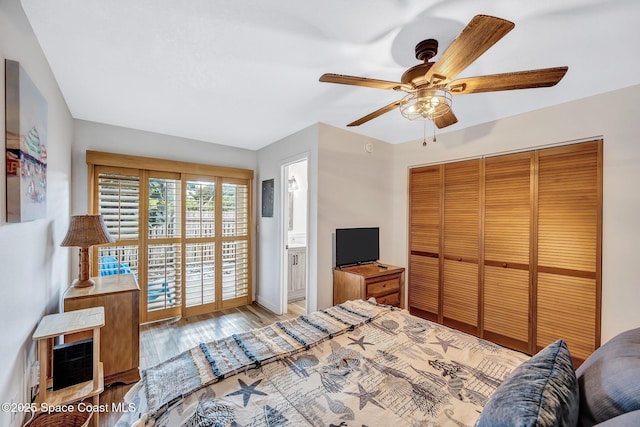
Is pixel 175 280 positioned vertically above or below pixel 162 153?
below

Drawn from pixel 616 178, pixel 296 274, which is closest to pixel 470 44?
pixel 616 178

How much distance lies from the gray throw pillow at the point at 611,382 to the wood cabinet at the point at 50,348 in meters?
2.39

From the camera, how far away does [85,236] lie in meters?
2.12

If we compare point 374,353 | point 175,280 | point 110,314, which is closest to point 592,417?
point 374,353

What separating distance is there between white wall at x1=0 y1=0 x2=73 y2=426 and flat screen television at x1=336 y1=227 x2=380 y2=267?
2.50 m

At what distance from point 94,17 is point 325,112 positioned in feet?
5.89

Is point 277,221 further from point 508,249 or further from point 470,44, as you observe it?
point 470,44

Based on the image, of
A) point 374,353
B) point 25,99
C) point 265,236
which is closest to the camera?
point 25,99

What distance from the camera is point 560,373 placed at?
876 mm

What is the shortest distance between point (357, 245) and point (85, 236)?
2669mm

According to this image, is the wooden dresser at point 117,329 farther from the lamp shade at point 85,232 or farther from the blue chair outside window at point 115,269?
the blue chair outside window at point 115,269

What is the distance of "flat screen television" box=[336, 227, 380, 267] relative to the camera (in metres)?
3.14

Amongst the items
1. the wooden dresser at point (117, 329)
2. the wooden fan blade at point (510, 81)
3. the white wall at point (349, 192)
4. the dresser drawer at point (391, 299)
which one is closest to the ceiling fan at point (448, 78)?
the wooden fan blade at point (510, 81)

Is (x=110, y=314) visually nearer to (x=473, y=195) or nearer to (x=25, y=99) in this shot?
(x=25, y=99)
